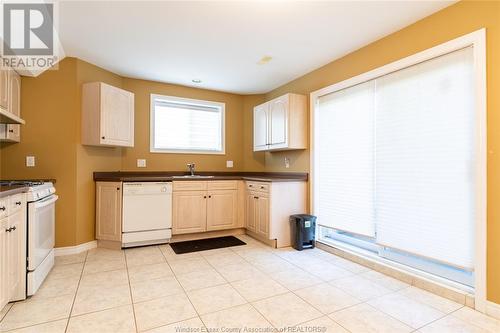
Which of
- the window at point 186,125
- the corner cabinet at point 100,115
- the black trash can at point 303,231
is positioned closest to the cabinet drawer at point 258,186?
the black trash can at point 303,231

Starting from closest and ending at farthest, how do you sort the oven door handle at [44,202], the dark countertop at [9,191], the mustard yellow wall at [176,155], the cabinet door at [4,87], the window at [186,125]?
1. the dark countertop at [9,191]
2. the oven door handle at [44,202]
3. the cabinet door at [4,87]
4. the mustard yellow wall at [176,155]
5. the window at [186,125]

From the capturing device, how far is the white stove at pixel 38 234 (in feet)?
6.95

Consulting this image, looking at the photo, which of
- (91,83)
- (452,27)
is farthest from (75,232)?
(452,27)

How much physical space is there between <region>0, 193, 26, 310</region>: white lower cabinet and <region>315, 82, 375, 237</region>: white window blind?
3.15 metres

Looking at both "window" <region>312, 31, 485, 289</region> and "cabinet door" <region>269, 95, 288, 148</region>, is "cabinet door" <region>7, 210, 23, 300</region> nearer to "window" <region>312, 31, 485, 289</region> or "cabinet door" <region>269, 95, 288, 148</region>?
"cabinet door" <region>269, 95, 288, 148</region>

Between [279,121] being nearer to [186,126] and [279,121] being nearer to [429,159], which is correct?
[186,126]

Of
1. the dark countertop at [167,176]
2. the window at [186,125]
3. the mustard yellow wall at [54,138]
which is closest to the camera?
the mustard yellow wall at [54,138]

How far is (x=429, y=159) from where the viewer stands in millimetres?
2316

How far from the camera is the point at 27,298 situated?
208 centimetres

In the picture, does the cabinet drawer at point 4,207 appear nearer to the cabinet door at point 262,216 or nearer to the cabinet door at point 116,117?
the cabinet door at point 116,117

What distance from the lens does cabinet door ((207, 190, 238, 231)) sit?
3934 millimetres

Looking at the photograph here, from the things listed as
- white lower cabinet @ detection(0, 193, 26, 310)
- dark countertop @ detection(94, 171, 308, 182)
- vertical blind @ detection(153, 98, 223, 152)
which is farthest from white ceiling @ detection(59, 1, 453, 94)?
white lower cabinet @ detection(0, 193, 26, 310)

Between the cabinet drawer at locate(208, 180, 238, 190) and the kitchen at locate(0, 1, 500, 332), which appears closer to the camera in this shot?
the kitchen at locate(0, 1, 500, 332)

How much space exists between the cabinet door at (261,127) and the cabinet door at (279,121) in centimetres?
14
